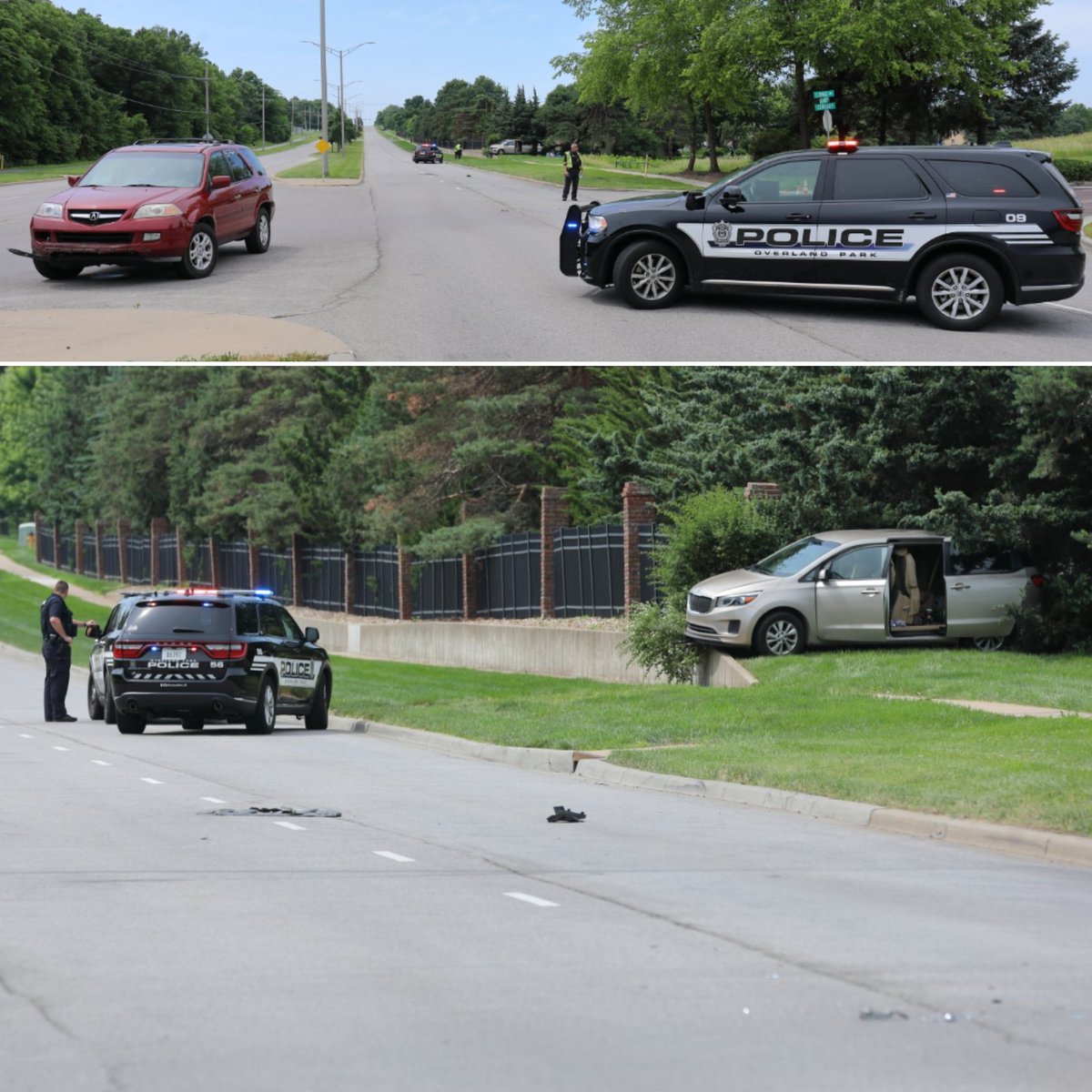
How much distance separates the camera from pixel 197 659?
750 inches

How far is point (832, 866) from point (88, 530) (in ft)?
224

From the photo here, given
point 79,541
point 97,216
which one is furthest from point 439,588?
point 79,541

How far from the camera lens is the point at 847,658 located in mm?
21719

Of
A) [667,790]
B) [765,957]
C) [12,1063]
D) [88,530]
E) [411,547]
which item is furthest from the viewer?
[88,530]

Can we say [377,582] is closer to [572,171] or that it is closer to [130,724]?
[572,171]

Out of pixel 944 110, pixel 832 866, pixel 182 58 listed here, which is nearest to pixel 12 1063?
pixel 832 866

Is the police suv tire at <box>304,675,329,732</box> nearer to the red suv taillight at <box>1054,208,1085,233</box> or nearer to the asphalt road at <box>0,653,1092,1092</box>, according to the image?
the asphalt road at <box>0,653,1092,1092</box>

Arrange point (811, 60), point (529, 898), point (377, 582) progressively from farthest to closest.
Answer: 1. point (811, 60)
2. point (377, 582)
3. point (529, 898)

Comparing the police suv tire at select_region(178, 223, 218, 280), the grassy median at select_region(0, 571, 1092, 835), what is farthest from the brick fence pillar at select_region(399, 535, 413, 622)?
the police suv tire at select_region(178, 223, 218, 280)

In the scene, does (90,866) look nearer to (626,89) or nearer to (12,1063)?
(12,1063)

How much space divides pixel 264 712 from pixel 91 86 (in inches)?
2983

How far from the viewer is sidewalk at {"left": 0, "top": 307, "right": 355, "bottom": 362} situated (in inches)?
668

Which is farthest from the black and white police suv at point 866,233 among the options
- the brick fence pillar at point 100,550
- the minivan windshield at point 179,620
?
the brick fence pillar at point 100,550

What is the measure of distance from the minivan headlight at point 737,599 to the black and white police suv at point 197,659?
237 inches
